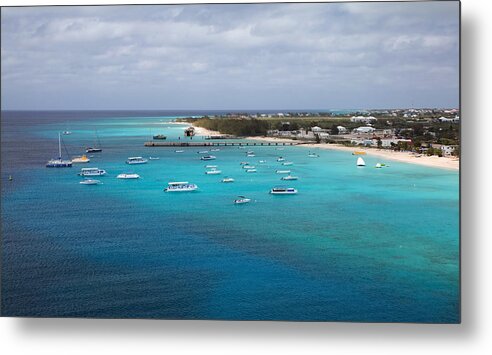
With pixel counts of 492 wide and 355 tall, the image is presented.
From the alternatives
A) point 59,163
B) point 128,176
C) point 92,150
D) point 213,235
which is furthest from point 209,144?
point 59,163

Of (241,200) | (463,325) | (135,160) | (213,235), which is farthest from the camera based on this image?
(135,160)

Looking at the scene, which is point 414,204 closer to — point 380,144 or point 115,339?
point 380,144

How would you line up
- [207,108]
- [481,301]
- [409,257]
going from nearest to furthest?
[481,301], [409,257], [207,108]

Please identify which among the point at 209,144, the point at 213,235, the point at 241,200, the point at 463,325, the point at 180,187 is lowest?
the point at 463,325

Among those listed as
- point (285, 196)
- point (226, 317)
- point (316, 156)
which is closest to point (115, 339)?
point (226, 317)

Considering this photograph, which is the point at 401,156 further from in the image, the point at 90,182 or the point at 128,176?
the point at 90,182

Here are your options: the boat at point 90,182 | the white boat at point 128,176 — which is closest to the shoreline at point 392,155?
the white boat at point 128,176

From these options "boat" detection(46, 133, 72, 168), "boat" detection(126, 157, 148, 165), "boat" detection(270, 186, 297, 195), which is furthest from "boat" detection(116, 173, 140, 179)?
"boat" detection(270, 186, 297, 195)
